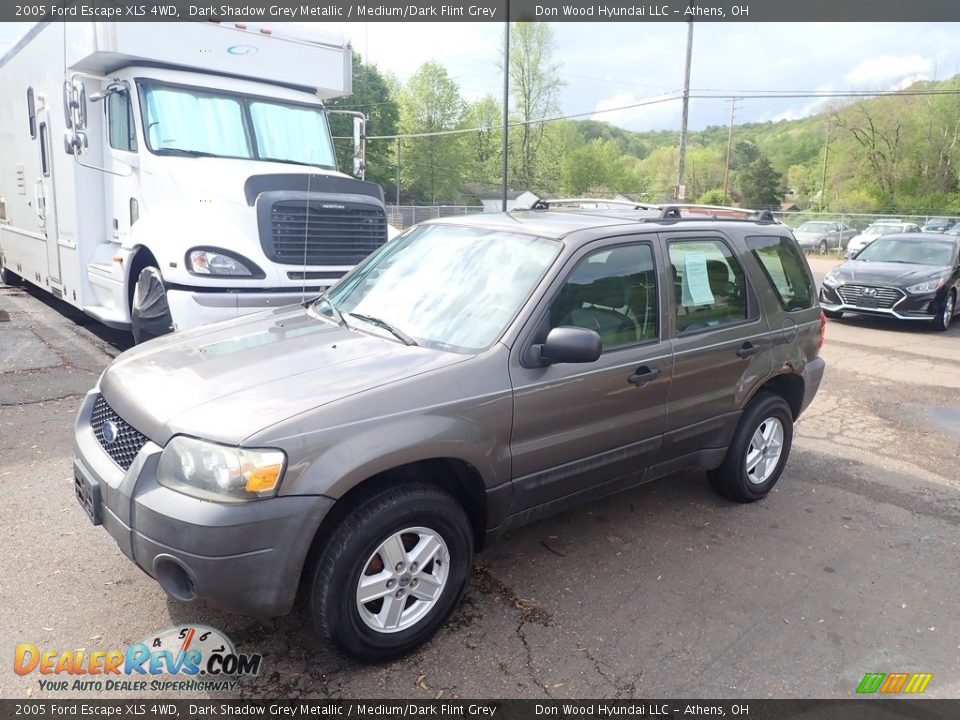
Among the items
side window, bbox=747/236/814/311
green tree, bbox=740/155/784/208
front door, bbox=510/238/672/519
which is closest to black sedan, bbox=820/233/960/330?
side window, bbox=747/236/814/311

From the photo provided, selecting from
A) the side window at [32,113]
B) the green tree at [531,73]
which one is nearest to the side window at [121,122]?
the side window at [32,113]

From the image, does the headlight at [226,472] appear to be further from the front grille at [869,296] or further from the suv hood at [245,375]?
the front grille at [869,296]

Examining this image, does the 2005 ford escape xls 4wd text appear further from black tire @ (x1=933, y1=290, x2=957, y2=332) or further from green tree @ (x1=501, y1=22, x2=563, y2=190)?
green tree @ (x1=501, y1=22, x2=563, y2=190)

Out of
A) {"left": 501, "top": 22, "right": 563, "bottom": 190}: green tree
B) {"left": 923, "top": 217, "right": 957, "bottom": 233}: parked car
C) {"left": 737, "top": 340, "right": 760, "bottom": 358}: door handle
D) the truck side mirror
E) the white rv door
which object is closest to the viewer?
{"left": 737, "top": 340, "right": 760, "bottom": 358}: door handle

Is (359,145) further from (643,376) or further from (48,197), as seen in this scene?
(643,376)

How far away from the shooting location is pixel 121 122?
7.41m

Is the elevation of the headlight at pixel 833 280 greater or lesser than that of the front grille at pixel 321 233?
lesser

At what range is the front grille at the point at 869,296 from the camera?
11648 mm

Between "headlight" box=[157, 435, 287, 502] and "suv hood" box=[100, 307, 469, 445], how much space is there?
2.1 inches

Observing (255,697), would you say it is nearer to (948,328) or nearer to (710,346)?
(710,346)

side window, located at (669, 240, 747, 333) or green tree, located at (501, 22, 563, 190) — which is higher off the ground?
green tree, located at (501, 22, 563, 190)

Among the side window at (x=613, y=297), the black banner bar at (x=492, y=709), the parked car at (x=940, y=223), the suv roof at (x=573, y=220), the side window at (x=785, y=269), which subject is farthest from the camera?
the parked car at (x=940, y=223)

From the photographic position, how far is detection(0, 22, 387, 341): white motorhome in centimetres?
655

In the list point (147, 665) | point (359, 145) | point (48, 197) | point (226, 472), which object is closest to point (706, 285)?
point (226, 472)
